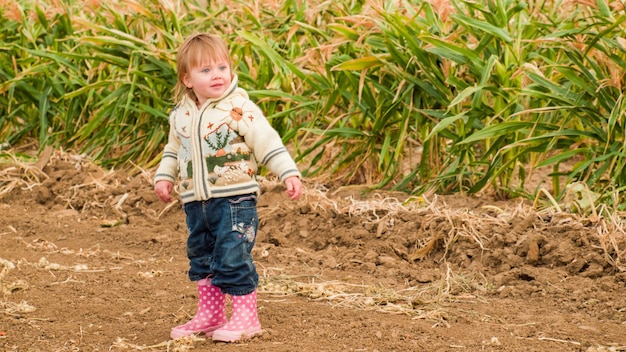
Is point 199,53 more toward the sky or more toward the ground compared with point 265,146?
more toward the sky

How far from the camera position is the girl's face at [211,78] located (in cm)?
320

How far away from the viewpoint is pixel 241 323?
3.23 metres

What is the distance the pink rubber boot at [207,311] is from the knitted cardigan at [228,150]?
318 millimetres

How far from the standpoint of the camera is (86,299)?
3.79 metres

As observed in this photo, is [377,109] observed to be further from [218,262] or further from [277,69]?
[218,262]

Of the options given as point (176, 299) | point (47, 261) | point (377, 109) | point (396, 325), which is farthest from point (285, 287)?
point (377, 109)

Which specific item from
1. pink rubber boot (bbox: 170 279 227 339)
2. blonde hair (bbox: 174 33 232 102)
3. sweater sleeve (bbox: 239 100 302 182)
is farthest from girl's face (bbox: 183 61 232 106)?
pink rubber boot (bbox: 170 279 227 339)

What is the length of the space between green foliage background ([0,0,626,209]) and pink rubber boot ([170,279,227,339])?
1510 mm

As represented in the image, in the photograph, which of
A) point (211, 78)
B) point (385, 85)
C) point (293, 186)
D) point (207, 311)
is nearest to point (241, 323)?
point (207, 311)

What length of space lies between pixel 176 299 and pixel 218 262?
624mm

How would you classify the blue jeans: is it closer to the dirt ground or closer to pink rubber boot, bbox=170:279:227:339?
pink rubber boot, bbox=170:279:227:339

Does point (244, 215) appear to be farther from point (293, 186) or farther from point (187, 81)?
point (187, 81)

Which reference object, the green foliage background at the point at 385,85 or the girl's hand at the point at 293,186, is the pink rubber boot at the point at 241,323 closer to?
the girl's hand at the point at 293,186

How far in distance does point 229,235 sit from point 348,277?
93cm
